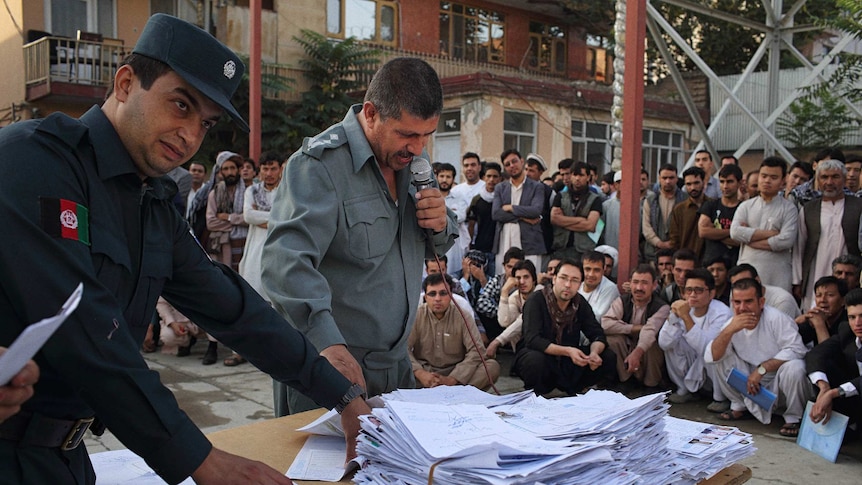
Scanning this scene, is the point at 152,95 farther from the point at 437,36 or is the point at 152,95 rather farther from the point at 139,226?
the point at 437,36

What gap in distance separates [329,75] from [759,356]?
1354 centimetres

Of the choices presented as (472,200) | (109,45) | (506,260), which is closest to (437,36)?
(109,45)

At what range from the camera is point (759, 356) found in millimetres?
5246

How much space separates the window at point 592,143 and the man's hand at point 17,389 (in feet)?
53.6

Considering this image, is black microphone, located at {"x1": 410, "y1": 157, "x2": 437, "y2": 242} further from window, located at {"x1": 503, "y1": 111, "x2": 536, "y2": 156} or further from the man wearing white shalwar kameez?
window, located at {"x1": 503, "y1": 111, "x2": 536, "y2": 156}

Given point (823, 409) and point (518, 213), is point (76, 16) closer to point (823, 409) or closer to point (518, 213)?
point (518, 213)

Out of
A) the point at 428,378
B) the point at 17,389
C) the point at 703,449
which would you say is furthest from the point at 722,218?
the point at 17,389

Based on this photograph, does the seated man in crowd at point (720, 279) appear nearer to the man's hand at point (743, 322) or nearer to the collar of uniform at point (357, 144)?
the man's hand at point (743, 322)

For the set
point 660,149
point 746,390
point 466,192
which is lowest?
point 746,390

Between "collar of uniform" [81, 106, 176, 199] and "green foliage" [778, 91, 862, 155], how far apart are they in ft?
51.6

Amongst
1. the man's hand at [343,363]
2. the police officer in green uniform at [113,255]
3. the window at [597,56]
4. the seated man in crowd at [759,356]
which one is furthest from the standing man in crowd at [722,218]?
the window at [597,56]

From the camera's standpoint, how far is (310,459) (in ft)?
5.72

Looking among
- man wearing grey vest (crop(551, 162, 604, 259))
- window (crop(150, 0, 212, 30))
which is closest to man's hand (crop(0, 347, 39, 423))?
man wearing grey vest (crop(551, 162, 604, 259))

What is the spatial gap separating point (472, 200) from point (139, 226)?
6562 millimetres
